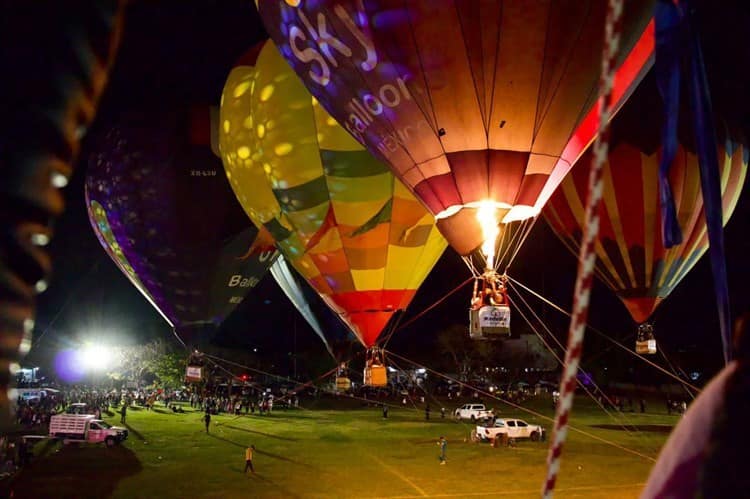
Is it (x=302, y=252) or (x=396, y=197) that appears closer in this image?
(x=396, y=197)

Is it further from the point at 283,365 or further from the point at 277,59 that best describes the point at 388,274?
the point at 283,365

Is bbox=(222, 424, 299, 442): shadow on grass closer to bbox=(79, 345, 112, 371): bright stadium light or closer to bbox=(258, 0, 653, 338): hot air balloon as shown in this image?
bbox=(258, 0, 653, 338): hot air balloon

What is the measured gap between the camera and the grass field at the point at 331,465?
1003 cm

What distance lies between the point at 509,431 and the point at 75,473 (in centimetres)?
981

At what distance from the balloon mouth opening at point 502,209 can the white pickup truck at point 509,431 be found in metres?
10.4

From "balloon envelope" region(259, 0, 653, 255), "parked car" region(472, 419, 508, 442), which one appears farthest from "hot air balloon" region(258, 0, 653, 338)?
"parked car" region(472, 419, 508, 442)

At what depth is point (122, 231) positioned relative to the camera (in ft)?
46.2

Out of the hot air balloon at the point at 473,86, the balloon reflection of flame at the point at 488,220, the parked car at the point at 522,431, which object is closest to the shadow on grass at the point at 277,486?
the hot air balloon at the point at 473,86

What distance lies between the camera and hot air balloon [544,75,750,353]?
11.2 meters

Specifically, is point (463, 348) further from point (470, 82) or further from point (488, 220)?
point (470, 82)

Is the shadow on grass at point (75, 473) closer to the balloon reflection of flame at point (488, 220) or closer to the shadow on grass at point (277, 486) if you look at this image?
the shadow on grass at point (277, 486)

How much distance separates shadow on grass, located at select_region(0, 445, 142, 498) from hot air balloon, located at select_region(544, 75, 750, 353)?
31.7 feet

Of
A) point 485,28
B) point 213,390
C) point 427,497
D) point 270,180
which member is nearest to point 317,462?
point 427,497

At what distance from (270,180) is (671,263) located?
25.4 ft
